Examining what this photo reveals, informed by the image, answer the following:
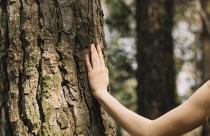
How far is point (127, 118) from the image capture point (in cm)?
284

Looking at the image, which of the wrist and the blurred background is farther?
the blurred background

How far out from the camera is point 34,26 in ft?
9.52

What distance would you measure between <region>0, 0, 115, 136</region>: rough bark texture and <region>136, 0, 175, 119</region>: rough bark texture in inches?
194

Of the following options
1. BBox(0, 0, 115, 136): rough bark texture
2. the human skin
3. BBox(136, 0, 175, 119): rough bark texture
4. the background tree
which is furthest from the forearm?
the background tree

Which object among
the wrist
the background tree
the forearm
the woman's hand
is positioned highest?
the woman's hand

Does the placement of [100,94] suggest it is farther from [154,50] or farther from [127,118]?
[154,50]

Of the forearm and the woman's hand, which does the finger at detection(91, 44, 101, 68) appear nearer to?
the woman's hand

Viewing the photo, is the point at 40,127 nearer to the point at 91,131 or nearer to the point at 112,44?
the point at 91,131

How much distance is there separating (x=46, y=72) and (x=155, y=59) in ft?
17.6

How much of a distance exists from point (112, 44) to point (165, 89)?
219 inches

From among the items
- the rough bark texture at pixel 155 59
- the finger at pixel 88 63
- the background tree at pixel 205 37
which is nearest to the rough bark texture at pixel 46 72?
the finger at pixel 88 63

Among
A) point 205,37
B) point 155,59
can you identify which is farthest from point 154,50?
point 205,37

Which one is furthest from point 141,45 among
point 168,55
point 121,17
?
point 121,17

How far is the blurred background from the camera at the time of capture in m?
8.02
